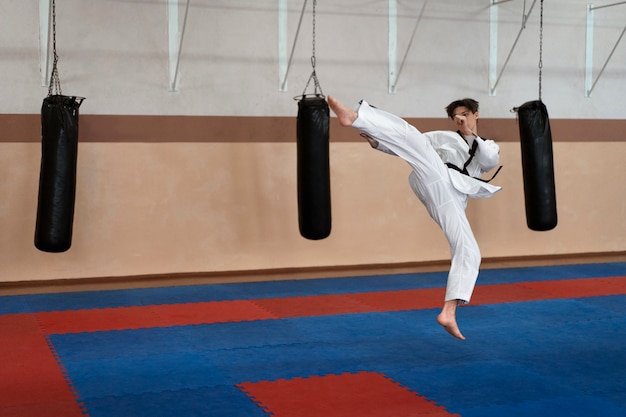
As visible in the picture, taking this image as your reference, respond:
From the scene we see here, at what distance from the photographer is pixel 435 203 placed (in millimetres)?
4027

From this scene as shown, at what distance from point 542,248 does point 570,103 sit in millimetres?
1392

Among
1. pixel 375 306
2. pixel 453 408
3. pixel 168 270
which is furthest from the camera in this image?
pixel 168 270

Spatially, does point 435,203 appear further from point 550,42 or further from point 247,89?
point 550,42

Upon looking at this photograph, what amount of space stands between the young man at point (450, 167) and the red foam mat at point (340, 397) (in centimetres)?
51

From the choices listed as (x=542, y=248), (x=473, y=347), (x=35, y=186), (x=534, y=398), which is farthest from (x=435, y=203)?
(x=542, y=248)

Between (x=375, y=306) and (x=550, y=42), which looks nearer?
(x=375, y=306)

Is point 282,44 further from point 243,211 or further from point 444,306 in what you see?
point 444,306

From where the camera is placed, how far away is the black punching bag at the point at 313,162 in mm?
5664

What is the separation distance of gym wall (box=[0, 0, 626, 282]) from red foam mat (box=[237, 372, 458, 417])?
9.52 ft

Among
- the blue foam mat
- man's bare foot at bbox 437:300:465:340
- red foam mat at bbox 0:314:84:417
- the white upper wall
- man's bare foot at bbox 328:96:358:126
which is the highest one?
the white upper wall

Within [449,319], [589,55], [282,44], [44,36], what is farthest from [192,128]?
[589,55]

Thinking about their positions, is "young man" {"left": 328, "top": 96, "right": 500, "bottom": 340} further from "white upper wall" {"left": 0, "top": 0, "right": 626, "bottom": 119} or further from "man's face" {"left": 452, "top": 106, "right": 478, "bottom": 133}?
"white upper wall" {"left": 0, "top": 0, "right": 626, "bottom": 119}

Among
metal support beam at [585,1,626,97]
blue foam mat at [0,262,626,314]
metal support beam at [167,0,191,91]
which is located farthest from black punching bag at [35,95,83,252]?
metal support beam at [585,1,626,97]

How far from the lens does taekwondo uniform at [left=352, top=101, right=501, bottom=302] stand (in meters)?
3.87
